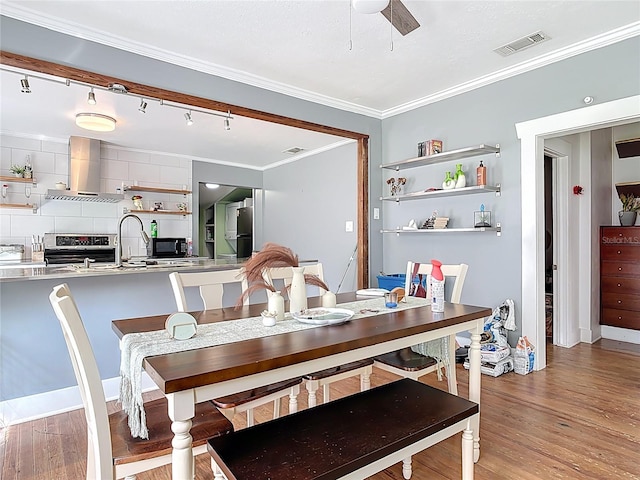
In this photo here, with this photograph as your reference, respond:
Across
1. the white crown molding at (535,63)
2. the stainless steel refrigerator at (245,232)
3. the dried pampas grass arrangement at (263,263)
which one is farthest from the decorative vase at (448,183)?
the stainless steel refrigerator at (245,232)

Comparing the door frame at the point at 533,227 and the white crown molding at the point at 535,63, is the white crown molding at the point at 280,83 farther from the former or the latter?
the door frame at the point at 533,227

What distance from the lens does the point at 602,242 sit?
423 cm

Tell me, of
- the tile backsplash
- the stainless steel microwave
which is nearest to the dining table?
the stainless steel microwave

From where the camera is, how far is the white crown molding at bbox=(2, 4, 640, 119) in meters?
2.47

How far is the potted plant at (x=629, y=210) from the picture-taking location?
413cm

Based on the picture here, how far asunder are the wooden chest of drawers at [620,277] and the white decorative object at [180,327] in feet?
15.1

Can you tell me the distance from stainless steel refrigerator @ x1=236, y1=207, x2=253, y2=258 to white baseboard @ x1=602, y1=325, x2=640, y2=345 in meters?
5.26

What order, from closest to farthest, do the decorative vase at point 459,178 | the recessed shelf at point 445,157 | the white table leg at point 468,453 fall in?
the white table leg at point 468,453 → the recessed shelf at point 445,157 → the decorative vase at point 459,178

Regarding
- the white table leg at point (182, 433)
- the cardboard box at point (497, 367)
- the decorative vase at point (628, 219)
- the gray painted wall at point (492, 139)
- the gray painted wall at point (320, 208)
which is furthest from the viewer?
the gray painted wall at point (320, 208)

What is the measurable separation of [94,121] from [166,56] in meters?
1.47

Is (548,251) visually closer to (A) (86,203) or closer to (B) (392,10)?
(B) (392,10)

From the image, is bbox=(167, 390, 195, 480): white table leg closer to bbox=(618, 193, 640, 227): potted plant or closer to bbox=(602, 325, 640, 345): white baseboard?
bbox=(602, 325, 640, 345): white baseboard

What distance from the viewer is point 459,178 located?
11.5 ft

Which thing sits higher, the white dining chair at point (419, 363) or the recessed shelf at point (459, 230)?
the recessed shelf at point (459, 230)
